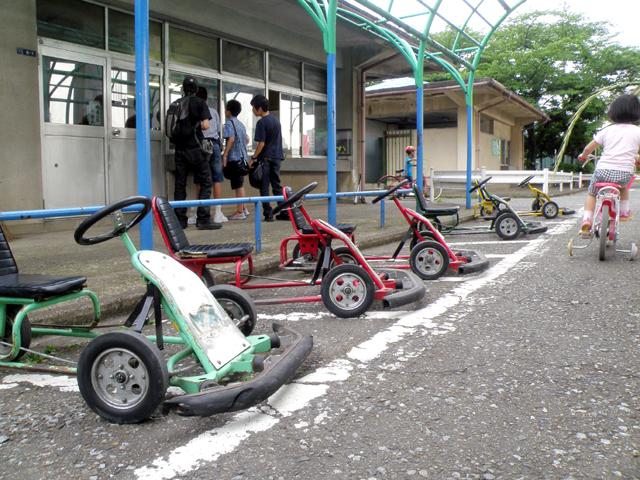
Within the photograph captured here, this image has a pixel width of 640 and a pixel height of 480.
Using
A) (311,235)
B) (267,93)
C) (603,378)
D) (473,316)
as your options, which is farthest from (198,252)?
(267,93)

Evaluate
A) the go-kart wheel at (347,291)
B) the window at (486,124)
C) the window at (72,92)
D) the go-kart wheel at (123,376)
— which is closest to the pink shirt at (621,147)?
the go-kart wheel at (347,291)

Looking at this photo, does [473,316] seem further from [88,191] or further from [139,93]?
[88,191]

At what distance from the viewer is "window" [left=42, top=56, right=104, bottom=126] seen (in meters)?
8.53

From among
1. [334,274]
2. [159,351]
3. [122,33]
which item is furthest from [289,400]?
[122,33]

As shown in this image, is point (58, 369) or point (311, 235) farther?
point (311, 235)

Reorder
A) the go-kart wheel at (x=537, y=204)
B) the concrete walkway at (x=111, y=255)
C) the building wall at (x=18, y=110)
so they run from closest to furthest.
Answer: the concrete walkway at (x=111, y=255)
the building wall at (x=18, y=110)
the go-kart wheel at (x=537, y=204)

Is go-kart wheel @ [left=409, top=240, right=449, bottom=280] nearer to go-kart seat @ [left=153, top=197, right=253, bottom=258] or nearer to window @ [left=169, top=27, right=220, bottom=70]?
go-kart seat @ [left=153, top=197, right=253, bottom=258]

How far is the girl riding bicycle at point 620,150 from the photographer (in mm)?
6762

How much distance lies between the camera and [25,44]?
26.3ft

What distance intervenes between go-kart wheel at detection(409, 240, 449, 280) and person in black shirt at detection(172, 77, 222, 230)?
3547 mm

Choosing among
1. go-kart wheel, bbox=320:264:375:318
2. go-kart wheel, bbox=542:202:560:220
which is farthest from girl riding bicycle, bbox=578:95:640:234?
go-kart wheel, bbox=542:202:560:220

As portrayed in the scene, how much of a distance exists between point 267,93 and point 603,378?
1083 cm

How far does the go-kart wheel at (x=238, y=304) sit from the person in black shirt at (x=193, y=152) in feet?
15.2

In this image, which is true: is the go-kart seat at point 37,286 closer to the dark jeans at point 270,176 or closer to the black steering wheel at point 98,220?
the black steering wheel at point 98,220
